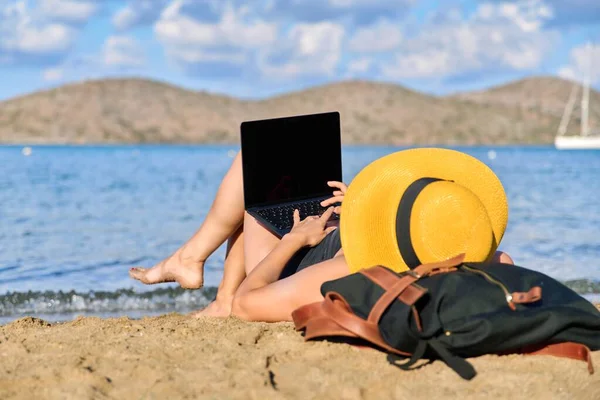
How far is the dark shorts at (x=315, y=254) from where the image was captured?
3572 millimetres

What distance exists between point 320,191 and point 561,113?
90.0 metres

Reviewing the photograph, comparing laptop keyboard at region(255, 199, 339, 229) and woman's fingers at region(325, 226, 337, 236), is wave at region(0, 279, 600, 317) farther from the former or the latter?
woman's fingers at region(325, 226, 337, 236)

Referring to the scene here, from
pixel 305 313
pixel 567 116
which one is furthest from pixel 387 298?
pixel 567 116

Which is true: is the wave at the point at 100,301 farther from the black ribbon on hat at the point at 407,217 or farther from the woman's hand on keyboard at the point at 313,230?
the black ribbon on hat at the point at 407,217

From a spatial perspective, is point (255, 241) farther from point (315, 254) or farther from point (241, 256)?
point (315, 254)

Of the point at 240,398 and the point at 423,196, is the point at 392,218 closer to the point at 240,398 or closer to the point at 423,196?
the point at 423,196

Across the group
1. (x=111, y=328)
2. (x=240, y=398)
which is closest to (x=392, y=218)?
(x=240, y=398)

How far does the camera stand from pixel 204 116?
98.0 metres

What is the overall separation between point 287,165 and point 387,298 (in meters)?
1.41

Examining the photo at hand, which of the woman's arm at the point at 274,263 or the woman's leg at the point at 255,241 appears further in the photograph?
the woman's leg at the point at 255,241

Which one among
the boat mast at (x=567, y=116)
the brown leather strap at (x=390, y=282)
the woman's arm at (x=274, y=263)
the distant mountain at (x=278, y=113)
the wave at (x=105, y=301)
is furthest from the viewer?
the distant mountain at (x=278, y=113)

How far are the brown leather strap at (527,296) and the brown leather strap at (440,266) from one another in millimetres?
235

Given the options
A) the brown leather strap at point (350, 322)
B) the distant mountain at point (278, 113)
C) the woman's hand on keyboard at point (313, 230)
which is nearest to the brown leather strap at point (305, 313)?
the brown leather strap at point (350, 322)

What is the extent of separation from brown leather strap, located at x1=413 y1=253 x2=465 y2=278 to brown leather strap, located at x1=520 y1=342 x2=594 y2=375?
466 mm
